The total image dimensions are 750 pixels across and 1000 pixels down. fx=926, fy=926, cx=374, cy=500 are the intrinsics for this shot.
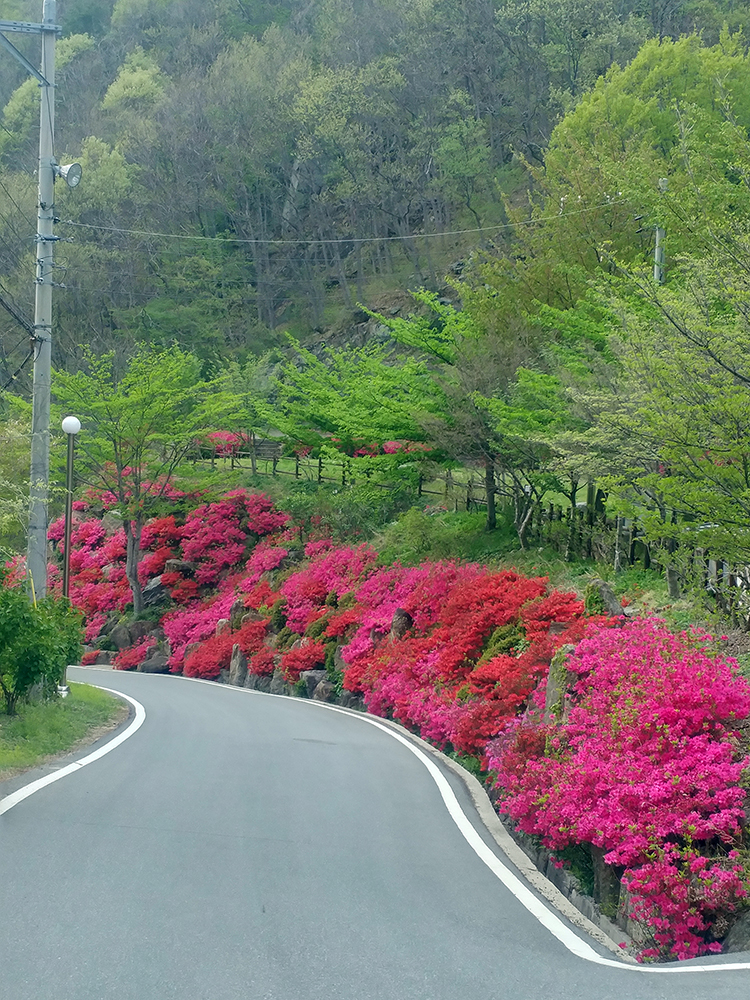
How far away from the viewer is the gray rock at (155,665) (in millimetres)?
29891

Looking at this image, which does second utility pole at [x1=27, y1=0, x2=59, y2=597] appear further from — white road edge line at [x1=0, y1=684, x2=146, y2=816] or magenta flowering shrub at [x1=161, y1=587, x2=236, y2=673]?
magenta flowering shrub at [x1=161, y1=587, x2=236, y2=673]

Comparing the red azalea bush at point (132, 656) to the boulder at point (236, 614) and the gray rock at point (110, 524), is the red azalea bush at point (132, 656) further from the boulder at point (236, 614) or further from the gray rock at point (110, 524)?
the gray rock at point (110, 524)

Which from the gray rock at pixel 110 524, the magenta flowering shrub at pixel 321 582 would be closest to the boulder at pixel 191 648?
the magenta flowering shrub at pixel 321 582

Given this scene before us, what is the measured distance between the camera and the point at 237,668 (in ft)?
86.6

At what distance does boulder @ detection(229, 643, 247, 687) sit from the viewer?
26.0 m

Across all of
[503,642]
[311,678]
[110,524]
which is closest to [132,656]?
[110,524]

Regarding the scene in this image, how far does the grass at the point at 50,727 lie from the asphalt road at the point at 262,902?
846 millimetres

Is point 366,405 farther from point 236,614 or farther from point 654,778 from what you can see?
point 654,778

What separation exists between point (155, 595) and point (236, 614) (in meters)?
A: 5.45

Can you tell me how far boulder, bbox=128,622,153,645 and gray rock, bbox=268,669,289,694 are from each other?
332 inches

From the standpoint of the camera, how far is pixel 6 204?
182 ft

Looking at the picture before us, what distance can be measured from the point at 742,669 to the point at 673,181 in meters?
12.7

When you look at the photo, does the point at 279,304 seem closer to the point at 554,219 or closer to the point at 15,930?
the point at 554,219

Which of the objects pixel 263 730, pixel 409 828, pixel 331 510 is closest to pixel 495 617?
pixel 263 730
